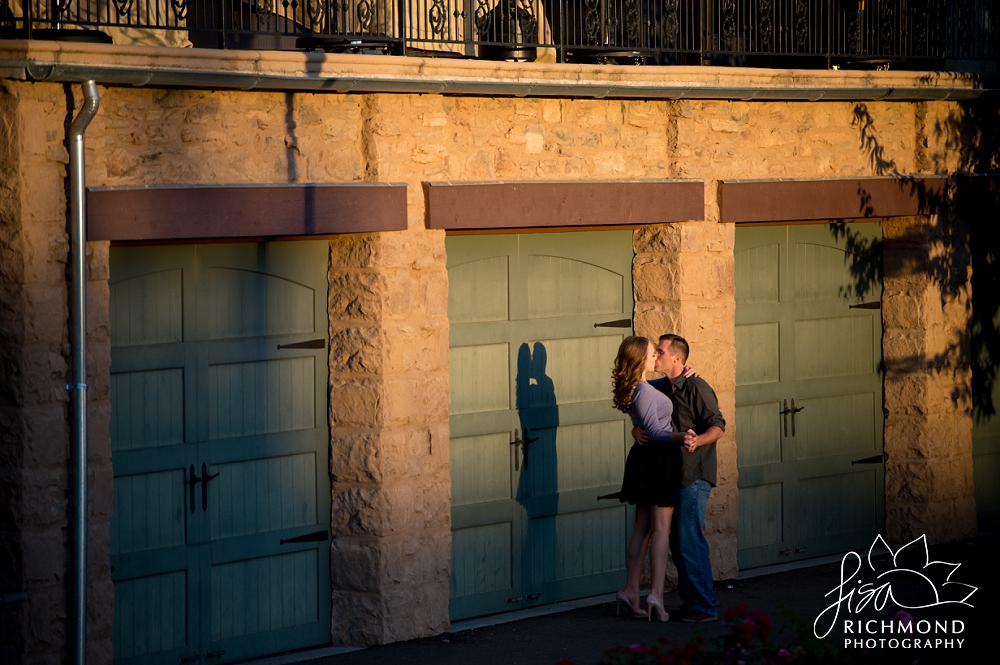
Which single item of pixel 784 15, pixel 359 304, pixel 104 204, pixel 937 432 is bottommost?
pixel 937 432

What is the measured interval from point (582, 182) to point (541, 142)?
0.39 metres

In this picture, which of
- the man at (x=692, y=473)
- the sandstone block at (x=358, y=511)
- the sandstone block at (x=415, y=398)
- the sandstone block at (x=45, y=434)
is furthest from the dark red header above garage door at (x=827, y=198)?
the sandstone block at (x=45, y=434)

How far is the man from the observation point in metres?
8.38

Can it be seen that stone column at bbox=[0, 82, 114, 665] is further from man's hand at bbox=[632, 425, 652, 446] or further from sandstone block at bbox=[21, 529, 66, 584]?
man's hand at bbox=[632, 425, 652, 446]

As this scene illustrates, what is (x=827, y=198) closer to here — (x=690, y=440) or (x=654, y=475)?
(x=690, y=440)

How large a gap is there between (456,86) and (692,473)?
271cm

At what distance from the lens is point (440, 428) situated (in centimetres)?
841

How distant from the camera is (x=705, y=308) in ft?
31.4

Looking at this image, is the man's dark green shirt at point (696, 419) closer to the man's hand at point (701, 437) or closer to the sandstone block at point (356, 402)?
the man's hand at point (701, 437)

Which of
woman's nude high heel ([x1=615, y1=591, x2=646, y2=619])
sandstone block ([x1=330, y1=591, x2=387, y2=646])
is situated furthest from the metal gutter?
woman's nude high heel ([x1=615, y1=591, x2=646, y2=619])

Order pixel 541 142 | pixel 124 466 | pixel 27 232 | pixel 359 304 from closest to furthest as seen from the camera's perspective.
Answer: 1. pixel 27 232
2. pixel 124 466
3. pixel 359 304
4. pixel 541 142

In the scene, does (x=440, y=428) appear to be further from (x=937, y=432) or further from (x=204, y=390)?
(x=937, y=432)

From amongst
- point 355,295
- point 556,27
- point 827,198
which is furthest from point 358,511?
point 556,27

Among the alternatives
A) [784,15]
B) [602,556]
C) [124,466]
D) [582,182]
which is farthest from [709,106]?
[124,466]
